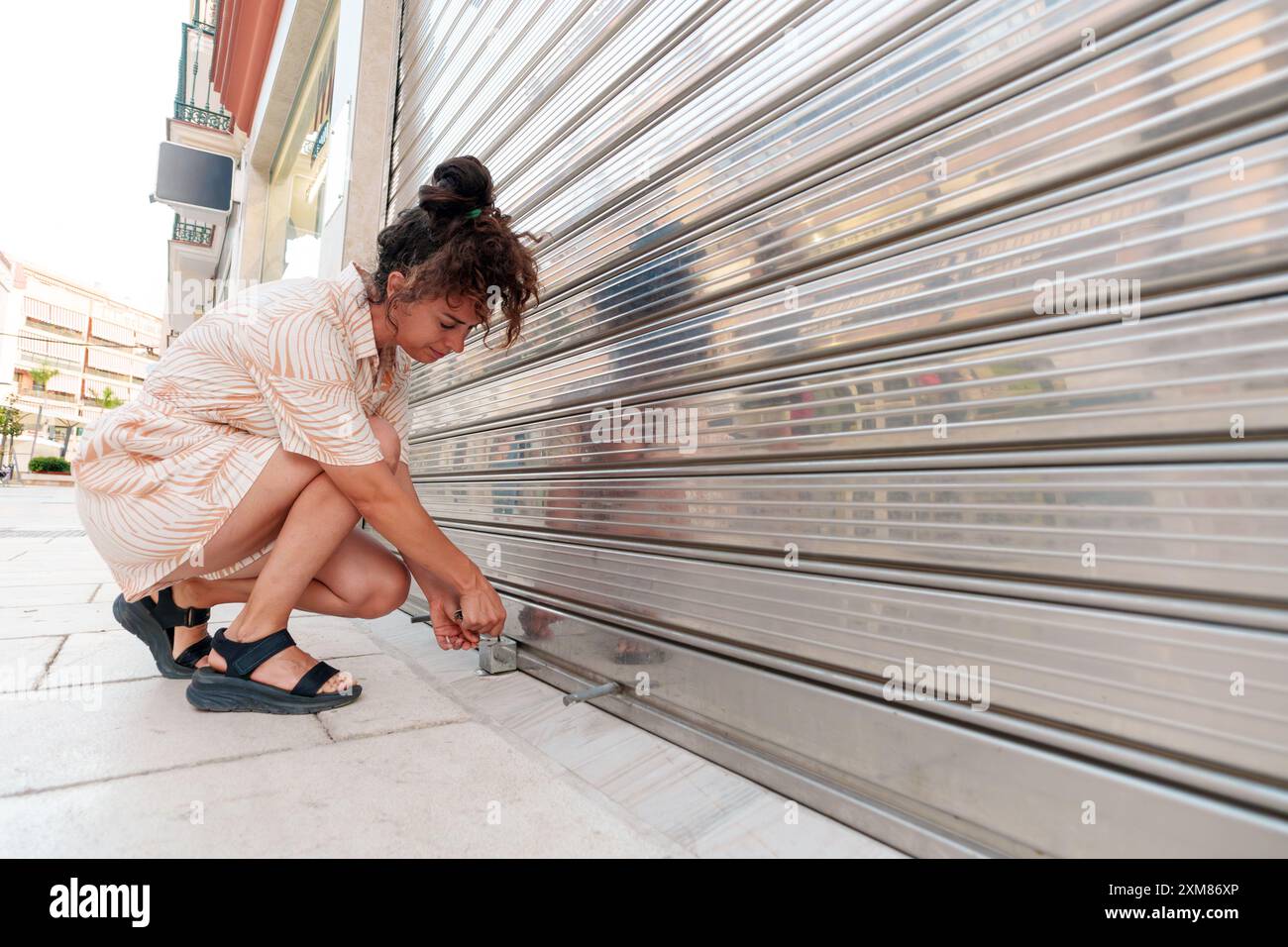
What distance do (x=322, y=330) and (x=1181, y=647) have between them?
1726 mm

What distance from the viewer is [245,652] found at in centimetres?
168

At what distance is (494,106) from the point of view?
263 cm

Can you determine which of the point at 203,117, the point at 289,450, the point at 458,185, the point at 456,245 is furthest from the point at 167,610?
the point at 203,117

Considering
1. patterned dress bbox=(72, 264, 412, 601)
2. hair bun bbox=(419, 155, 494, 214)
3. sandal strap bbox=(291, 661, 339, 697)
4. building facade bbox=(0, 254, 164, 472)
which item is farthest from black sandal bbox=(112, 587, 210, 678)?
building facade bbox=(0, 254, 164, 472)

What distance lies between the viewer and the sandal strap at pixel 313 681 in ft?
5.50

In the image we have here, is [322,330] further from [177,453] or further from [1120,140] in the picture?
[1120,140]

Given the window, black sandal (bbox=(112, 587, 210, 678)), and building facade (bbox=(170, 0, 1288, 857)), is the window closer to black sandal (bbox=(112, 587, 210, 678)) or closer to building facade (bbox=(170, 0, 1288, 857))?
black sandal (bbox=(112, 587, 210, 678))

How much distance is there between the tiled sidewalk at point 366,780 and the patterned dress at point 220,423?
16.8 inches

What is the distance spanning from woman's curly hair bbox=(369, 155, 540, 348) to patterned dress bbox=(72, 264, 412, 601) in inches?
7.8

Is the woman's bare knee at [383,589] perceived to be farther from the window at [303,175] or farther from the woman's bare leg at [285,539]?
the window at [303,175]

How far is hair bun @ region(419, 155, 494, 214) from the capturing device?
165cm

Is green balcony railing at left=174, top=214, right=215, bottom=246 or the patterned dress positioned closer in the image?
the patterned dress

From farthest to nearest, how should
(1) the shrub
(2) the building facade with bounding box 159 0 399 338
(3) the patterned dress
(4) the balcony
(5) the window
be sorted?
(1) the shrub → (4) the balcony → (5) the window → (2) the building facade with bounding box 159 0 399 338 → (3) the patterned dress

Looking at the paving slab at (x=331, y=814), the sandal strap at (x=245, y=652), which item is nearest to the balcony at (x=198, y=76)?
the sandal strap at (x=245, y=652)
